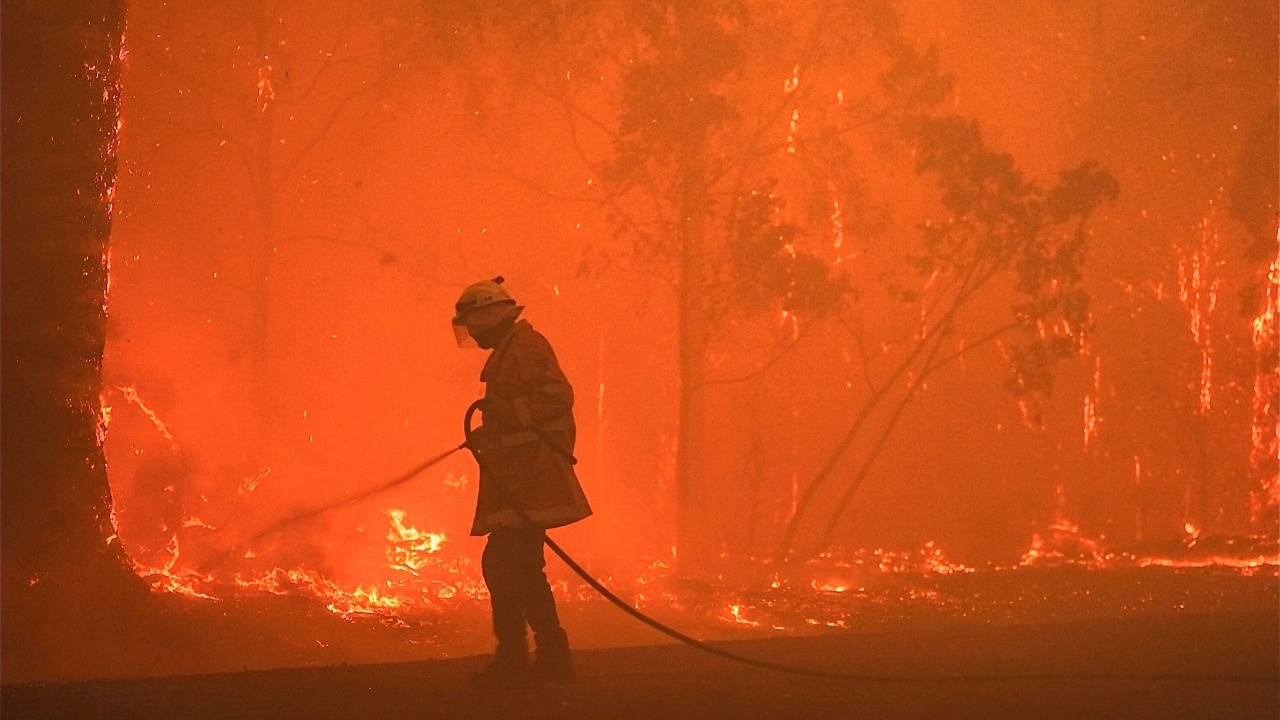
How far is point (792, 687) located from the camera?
4688 millimetres

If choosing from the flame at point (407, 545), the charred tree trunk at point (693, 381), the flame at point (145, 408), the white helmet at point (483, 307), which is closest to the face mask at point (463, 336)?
the white helmet at point (483, 307)

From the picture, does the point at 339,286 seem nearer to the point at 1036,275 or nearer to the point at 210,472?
the point at 210,472

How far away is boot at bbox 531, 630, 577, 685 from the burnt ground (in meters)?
0.10

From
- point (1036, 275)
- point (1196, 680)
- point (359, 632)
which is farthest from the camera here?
point (1036, 275)

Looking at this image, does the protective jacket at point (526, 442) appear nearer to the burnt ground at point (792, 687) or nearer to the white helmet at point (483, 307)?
the white helmet at point (483, 307)

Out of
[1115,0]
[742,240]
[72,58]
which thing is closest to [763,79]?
[742,240]

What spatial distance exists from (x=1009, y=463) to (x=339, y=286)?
15.5 feet

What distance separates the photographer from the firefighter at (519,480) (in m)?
4.52

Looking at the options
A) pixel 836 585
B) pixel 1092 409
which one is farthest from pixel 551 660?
pixel 1092 409

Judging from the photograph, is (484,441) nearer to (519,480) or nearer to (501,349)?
(519,480)

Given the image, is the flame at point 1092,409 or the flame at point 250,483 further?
the flame at point 1092,409

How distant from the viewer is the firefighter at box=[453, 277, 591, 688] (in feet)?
14.8

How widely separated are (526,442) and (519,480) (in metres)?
0.16

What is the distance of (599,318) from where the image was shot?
7.27 metres
